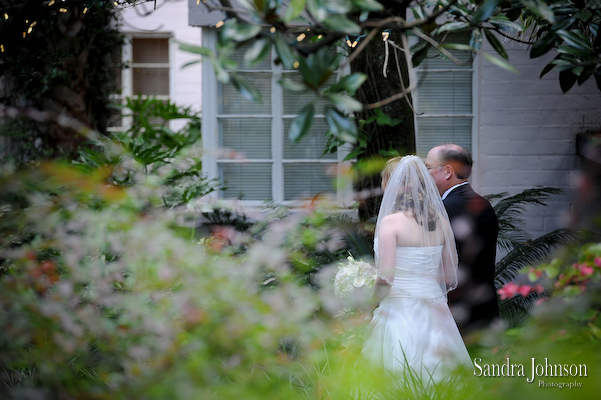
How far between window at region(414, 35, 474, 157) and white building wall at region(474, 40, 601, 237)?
0.53 ft

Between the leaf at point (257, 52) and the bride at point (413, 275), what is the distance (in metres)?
1.78

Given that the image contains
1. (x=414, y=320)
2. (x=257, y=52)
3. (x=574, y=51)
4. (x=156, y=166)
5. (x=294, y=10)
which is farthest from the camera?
(x=156, y=166)

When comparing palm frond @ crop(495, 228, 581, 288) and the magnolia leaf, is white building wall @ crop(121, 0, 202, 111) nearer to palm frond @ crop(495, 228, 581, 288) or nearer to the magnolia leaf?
palm frond @ crop(495, 228, 581, 288)

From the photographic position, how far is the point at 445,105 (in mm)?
5391

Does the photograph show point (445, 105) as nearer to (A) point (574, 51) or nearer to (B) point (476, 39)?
(B) point (476, 39)

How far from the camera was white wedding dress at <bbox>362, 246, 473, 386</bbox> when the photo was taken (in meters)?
2.98

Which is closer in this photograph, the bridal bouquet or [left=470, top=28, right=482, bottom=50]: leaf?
[left=470, top=28, right=482, bottom=50]: leaf

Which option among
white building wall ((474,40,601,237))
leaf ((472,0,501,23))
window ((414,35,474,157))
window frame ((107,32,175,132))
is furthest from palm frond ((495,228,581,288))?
window frame ((107,32,175,132))

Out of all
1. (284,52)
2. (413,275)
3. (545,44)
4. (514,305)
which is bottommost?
(514,305)

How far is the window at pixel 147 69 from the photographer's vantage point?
7.56 m

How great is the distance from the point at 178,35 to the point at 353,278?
5.35 m

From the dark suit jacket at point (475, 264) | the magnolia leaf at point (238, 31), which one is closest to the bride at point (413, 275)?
the dark suit jacket at point (475, 264)

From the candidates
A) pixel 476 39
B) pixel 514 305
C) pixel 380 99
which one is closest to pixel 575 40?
pixel 476 39

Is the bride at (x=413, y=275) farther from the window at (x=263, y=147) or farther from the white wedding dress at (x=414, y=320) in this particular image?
the window at (x=263, y=147)
